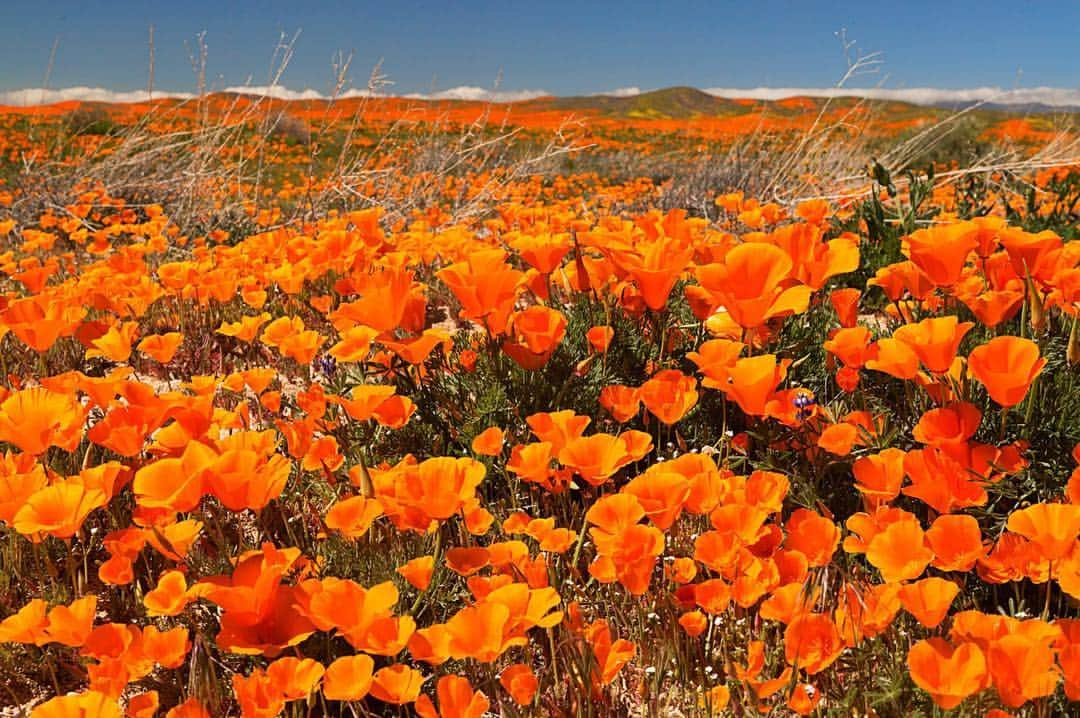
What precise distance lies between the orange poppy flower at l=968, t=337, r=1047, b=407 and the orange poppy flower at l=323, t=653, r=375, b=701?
111cm

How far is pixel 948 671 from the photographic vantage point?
1052 mm

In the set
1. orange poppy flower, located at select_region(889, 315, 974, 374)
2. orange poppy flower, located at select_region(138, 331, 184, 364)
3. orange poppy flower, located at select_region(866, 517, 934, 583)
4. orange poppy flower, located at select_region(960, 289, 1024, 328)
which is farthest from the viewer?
orange poppy flower, located at select_region(138, 331, 184, 364)

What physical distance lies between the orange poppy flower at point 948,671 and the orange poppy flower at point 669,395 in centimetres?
73

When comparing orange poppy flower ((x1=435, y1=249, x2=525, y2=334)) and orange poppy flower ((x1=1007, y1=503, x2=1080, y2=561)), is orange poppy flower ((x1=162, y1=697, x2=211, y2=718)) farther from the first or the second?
orange poppy flower ((x1=1007, y1=503, x2=1080, y2=561))

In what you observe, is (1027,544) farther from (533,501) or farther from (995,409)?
(533,501)

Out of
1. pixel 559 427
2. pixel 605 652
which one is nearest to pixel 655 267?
pixel 559 427

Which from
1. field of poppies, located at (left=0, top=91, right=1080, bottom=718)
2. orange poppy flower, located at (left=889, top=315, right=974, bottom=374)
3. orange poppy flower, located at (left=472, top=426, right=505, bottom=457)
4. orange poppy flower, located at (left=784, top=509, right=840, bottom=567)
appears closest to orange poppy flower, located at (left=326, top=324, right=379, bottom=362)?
field of poppies, located at (left=0, top=91, right=1080, bottom=718)

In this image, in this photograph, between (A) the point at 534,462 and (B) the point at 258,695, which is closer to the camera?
(B) the point at 258,695

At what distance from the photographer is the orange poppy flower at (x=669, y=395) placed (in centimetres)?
171

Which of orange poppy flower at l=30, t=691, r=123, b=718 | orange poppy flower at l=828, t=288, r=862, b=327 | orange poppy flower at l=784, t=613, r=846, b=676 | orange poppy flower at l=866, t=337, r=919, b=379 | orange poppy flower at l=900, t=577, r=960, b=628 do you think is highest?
orange poppy flower at l=828, t=288, r=862, b=327

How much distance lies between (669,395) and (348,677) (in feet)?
2.98

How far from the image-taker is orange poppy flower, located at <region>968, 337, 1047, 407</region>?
4.59 ft

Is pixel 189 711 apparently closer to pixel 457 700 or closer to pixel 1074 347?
pixel 457 700

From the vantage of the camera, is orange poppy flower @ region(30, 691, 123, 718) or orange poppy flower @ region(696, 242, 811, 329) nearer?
orange poppy flower @ region(30, 691, 123, 718)
